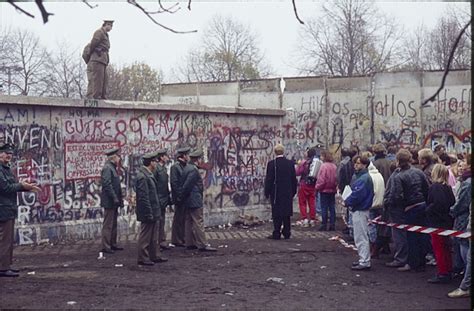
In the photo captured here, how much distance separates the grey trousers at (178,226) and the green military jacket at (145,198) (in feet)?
7.45

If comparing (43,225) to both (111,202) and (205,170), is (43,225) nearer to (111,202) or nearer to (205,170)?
(111,202)

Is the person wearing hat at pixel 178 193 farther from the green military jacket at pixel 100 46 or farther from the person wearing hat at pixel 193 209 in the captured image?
the green military jacket at pixel 100 46

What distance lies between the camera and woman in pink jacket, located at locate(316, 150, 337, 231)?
1630 centimetres

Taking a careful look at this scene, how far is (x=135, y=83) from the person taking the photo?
5531 centimetres

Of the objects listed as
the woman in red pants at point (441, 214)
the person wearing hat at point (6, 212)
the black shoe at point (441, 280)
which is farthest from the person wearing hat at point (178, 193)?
the black shoe at point (441, 280)

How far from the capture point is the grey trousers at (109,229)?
13.2 meters

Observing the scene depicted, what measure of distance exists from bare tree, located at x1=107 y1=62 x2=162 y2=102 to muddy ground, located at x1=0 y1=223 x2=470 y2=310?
126 feet

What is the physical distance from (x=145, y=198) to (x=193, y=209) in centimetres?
208

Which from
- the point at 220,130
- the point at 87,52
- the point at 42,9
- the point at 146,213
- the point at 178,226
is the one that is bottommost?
the point at 178,226

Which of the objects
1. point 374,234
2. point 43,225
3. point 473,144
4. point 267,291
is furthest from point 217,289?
point 43,225

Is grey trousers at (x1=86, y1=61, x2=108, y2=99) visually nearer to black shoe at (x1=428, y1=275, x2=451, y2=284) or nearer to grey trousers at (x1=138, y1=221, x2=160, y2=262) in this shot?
grey trousers at (x1=138, y1=221, x2=160, y2=262)

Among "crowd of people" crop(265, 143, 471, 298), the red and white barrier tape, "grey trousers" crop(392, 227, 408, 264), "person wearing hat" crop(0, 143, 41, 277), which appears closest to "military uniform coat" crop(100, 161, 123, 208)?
"person wearing hat" crop(0, 143, 41, 277)

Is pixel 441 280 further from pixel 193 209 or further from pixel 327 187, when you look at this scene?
pixel 327 187

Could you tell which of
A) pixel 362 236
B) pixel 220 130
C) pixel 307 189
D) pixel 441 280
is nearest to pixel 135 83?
pixel 220 130
